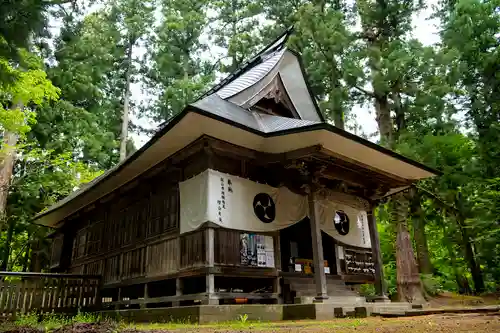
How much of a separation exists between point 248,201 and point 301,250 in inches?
150

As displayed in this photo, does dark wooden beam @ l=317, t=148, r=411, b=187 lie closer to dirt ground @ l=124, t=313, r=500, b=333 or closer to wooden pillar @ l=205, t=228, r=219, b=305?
wooden pillar @ l=205, t=228, r=219, b=305

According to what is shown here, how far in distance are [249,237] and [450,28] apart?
16.8 meters

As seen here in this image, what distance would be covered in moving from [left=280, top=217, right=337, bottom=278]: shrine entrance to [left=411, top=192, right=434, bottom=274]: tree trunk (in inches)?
216

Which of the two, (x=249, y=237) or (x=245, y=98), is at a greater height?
(x=245, y=98)

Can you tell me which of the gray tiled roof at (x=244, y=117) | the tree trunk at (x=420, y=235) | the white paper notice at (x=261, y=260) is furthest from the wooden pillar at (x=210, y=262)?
the tree trunk at (x=420, y=235)

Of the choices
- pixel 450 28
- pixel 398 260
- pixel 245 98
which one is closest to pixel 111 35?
pixel 245 98

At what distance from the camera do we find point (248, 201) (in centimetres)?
915

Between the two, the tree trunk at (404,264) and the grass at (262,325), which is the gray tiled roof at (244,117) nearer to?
the grass at (262,325)

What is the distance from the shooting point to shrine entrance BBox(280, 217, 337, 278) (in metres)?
10.9

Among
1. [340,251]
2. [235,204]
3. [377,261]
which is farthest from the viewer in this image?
[340,251]

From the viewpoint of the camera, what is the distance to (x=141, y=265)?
10.7 meters

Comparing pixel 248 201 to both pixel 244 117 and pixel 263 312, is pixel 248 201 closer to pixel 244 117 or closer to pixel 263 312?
pixel 244 117

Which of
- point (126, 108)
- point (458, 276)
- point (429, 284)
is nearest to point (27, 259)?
point (126, 108)

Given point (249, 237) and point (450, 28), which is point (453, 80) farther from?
point (249, 237)
